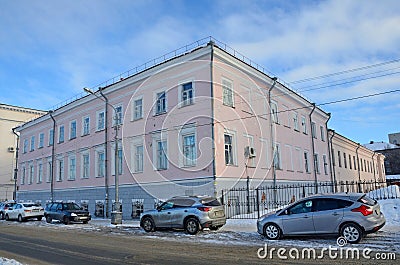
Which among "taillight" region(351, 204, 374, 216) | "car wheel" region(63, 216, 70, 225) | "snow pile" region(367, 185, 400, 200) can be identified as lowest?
"car wheel" region(63, 216, 70, 225)

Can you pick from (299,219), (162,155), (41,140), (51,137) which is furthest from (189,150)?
(41,140)

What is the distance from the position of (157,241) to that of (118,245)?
62.3 inches

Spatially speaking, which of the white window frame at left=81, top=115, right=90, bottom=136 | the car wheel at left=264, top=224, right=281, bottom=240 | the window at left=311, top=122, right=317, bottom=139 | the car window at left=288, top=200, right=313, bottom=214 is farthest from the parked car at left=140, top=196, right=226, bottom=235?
the window at left=311, top=122, right=317, bottom=139

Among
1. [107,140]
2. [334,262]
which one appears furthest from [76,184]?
[334,262]

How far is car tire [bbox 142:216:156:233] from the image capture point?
1627cm

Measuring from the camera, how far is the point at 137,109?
25281 millimetres

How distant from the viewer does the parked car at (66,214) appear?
22.2 meters

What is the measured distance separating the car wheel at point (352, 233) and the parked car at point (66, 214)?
54.4 feet

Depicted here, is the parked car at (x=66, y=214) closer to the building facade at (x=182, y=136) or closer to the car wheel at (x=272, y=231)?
the building facade at (x=182, y=136)

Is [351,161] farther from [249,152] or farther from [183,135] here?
[183,135]

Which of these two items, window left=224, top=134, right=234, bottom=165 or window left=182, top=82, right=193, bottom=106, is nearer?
window left=224, top=134, right=234, bottom=165

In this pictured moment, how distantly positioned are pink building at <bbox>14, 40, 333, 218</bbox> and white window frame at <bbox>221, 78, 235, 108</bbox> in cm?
7

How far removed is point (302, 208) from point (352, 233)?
175cm

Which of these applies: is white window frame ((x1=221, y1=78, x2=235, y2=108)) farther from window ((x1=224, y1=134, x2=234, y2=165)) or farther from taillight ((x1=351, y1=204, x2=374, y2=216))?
taillight ((x1=351, y1=204, x2=374, y2=216))
